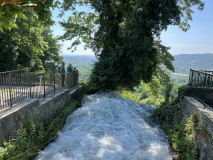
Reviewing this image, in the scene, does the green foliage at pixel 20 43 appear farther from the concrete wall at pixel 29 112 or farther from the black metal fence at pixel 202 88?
the black metal fence at pixel 202 88

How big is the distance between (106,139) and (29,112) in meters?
3.40

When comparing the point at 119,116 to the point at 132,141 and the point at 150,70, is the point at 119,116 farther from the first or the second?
the point at 150,70

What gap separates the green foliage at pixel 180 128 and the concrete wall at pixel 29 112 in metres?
5.75

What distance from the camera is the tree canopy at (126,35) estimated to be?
1385cm

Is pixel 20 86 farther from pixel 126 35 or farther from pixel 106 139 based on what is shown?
pixel 126 35

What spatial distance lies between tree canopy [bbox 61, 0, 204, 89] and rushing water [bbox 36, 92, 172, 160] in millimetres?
5491

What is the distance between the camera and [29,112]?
7.50m

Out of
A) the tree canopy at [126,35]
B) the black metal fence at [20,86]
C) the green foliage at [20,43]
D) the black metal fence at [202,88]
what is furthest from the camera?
the green foliage at [20,43]

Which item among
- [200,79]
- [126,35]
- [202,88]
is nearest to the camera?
[202,88]

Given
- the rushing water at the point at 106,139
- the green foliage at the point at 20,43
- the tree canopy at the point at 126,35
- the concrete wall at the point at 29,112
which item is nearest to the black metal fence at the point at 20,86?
the concrete wall at the point at 29,112

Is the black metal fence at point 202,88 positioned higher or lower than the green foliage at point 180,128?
higher

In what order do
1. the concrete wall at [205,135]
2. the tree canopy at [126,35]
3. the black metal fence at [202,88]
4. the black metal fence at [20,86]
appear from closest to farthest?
the concrete wall at [205,135]
the black metal fence at [20,86]
the black metal fence at [202,88]
the tree canopy at [126,35]

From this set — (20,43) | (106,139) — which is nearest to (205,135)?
(106,139)

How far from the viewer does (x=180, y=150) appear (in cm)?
688
